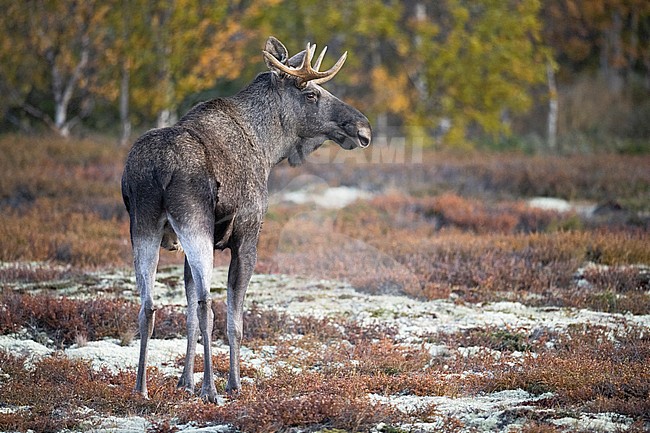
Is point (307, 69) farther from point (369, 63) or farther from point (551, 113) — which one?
point (369, 63)

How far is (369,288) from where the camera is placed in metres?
10.8

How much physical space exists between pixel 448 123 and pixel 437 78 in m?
1.89

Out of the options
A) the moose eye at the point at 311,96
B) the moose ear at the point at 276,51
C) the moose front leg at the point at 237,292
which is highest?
the moose ear at the point at 276,51

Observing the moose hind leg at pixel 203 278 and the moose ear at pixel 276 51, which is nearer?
the moose hind leg at pixel 203 278

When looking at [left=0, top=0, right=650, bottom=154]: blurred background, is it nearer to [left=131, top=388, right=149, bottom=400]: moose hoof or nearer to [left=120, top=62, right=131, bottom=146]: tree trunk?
[left=120, top=62, right=131, bottom=146]: tree trunk

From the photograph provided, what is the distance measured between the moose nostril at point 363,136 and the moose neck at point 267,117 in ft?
1.98

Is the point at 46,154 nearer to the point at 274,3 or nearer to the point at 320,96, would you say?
the point at 274,3

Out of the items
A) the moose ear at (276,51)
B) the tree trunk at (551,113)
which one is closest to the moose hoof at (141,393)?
the moose ear at (276,51)

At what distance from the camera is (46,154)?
2077 centimetres

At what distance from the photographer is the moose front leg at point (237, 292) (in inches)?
273

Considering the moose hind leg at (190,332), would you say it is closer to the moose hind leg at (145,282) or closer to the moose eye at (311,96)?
the moose hind leg at (145,282)

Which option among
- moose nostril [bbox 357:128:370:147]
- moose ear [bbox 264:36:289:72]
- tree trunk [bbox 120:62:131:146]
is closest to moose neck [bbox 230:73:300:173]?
moose ear [bbox 264:36:289:72]

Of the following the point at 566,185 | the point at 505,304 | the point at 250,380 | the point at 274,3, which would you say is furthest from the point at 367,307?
the point at 274,3

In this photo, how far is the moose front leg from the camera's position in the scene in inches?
273
